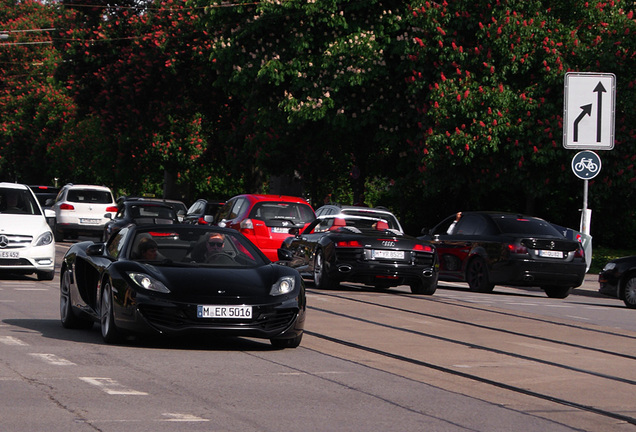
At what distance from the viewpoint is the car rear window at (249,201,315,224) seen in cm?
2447

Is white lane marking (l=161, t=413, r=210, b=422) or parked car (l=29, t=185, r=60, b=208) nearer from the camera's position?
white lane marking (l=161, t=413, r=210, b=422)

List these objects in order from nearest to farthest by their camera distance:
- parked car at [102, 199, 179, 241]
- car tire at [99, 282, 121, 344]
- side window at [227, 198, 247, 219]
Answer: car tire at [99, 282, 121, 344], side window at [227, 198, 247, 219], parked car at [102, 199, 179, 241]

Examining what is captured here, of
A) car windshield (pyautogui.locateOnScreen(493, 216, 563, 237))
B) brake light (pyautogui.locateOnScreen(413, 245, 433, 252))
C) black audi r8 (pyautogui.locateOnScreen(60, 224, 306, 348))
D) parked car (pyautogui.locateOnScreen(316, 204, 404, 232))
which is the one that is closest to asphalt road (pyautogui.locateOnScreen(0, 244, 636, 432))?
black audi r8 (pyautogui.locateOnScreen(60, 224, 306, 348))

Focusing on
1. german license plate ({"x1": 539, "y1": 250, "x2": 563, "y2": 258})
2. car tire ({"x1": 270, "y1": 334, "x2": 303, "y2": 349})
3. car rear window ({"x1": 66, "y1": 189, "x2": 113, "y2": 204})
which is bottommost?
car tire ({"x1": 270, "y1": 334, "x2": 303, "y2": 349})

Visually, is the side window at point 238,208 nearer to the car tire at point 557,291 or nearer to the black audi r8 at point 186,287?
the car tire at point 557,291

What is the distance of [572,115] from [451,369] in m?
15.9

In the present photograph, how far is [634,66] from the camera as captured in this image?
97.6 ft

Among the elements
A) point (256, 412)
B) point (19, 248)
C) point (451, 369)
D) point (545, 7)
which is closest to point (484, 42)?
point (545, 7)

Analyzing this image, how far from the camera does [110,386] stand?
29.0 ft

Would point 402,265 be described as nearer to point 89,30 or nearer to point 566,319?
point 566,319

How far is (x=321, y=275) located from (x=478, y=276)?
10.7 ft

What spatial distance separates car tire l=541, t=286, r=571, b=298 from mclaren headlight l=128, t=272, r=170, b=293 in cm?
1277

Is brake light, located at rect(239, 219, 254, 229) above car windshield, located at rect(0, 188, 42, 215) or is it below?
below

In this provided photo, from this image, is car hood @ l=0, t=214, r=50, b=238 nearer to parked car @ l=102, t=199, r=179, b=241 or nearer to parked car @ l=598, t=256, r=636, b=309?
parked car @ l=598, t=256, r=636, b=309
